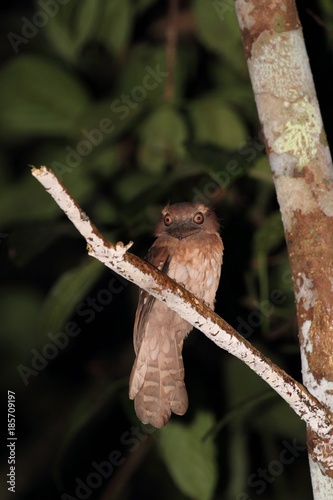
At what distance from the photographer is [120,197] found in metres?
4.25

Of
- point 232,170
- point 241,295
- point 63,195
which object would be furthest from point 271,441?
point 63,195

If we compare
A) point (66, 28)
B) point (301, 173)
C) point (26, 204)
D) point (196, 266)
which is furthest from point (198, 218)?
point (66, 28)

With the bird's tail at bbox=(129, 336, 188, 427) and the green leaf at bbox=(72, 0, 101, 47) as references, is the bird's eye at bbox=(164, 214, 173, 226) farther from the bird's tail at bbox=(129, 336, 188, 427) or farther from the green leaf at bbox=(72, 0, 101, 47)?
the green leaf at bbox=(72, 0, 101, 47)

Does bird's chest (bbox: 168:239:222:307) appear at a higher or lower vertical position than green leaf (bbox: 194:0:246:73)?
lower

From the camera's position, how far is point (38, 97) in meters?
3.99

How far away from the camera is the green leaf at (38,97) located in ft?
13.0

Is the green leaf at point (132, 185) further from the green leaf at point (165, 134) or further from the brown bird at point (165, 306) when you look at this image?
the brown bird at point (165, 306)

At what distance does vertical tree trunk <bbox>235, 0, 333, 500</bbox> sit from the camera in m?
2.04

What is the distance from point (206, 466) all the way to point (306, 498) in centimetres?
175

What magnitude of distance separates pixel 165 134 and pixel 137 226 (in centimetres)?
63

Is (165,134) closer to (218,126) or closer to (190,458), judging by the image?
(218,126)

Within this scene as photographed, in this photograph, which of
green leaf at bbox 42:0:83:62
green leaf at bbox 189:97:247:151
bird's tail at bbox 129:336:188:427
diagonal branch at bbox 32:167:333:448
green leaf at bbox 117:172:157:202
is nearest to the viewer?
diagonal branch at bbox 32:167:333:448

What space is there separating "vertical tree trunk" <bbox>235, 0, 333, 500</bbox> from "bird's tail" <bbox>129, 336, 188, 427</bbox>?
1.04 metres

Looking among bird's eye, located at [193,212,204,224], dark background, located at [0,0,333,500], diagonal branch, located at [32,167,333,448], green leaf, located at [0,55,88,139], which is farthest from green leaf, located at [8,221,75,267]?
diagonal branch, located at [32,167,333,448]
